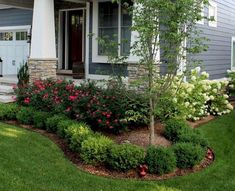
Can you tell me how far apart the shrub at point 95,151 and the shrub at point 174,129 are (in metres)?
1.68

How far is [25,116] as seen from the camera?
28.5 feet

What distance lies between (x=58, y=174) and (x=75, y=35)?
32.9 ft

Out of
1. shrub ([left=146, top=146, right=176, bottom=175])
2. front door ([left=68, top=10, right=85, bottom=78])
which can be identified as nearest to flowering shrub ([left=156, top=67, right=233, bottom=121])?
shrub ([left=146, top=146, right=176, bottom=175])

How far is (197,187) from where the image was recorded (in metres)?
5.43

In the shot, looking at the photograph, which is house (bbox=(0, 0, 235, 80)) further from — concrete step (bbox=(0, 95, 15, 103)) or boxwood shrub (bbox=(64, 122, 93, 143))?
boxwood shrub (bbox=(64, 122, 93, 143))

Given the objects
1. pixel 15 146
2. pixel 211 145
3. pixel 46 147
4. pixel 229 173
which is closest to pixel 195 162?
pixel 229 173

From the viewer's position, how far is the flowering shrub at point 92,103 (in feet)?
24.7

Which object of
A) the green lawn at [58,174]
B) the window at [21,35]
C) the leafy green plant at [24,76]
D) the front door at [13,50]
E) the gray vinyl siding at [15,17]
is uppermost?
the gray vinyl siding at [15,17]

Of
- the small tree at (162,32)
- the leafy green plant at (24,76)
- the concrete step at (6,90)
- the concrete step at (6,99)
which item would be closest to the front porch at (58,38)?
the leafy green plant at (24,76)

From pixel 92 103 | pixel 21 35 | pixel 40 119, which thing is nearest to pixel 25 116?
pixel 40 119

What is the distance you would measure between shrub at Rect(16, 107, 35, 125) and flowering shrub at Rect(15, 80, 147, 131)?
1.10 ft

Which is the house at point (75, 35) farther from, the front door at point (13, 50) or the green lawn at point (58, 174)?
the green lawn at point (58, 174)

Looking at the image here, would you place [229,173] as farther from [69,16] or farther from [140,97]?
[69,16]

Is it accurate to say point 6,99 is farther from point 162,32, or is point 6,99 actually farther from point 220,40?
point 220,40
